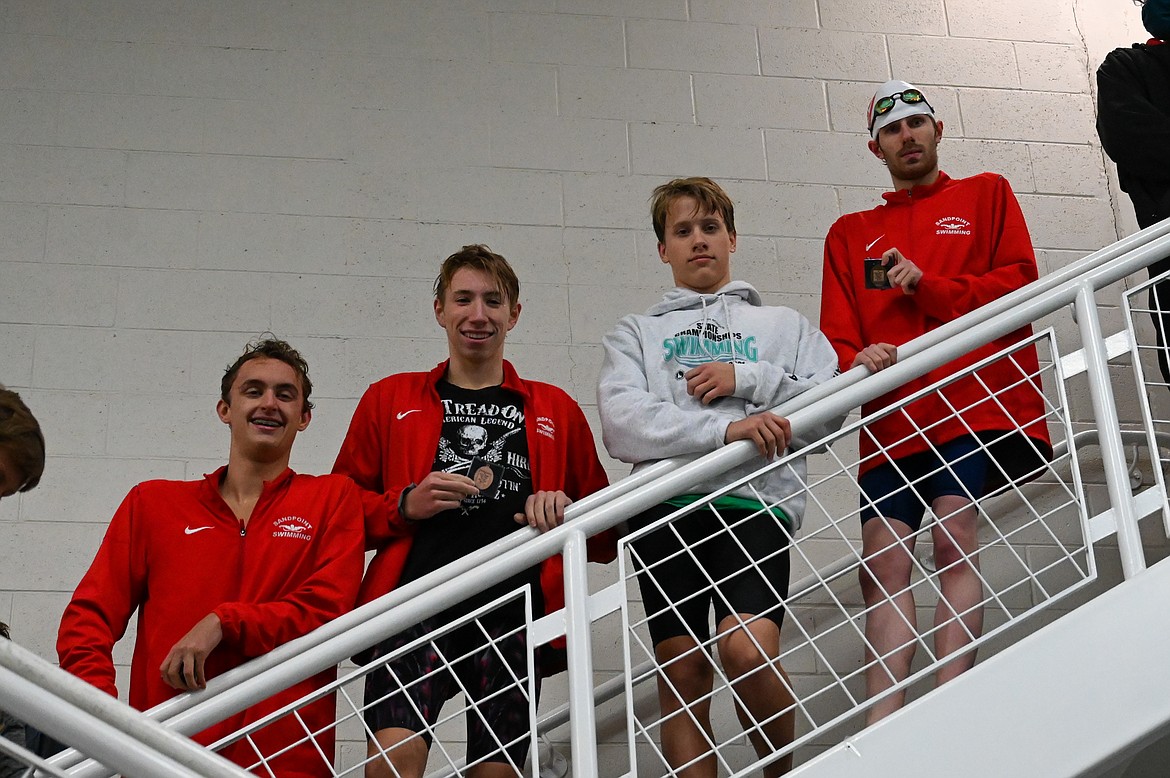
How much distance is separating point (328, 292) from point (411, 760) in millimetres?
1598

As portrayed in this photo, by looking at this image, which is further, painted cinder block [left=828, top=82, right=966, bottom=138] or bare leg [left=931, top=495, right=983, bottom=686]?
painted cinder block [left=828, top=82, right=966, bottom=138]

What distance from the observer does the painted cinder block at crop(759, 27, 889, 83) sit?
12.7 ft

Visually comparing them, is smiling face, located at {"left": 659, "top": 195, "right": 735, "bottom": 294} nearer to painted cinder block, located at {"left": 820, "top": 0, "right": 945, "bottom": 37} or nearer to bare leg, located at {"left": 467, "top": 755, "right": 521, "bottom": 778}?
bare leg, located at {"left": 467, "top": 755, "right": 521, "bottom": 778}

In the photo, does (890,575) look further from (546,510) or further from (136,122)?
(136,122)

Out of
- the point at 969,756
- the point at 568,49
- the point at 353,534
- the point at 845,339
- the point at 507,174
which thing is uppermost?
the point at 568,49

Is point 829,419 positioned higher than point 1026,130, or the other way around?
point 1026,130

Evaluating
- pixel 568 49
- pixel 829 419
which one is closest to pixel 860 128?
pixel 568 49

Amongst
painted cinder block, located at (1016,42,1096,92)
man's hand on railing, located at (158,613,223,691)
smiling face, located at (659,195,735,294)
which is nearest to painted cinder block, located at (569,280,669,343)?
smiling face, located at (659,195,735,294)

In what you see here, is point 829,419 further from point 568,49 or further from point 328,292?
point 568,49

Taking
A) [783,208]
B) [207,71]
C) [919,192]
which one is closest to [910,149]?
[919,192]

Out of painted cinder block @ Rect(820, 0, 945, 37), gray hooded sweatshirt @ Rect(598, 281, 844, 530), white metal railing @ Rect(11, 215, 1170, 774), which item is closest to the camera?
white metal railing @ Rect(11, 215, 1170, 774)

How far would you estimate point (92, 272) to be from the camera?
3307 millimetres

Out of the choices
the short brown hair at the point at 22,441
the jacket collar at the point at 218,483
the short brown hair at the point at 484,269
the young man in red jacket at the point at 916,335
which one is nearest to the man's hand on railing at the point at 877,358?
the young man in red jacket at the point at 916,335

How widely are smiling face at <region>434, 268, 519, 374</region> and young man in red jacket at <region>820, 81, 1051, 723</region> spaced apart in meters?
0.64
